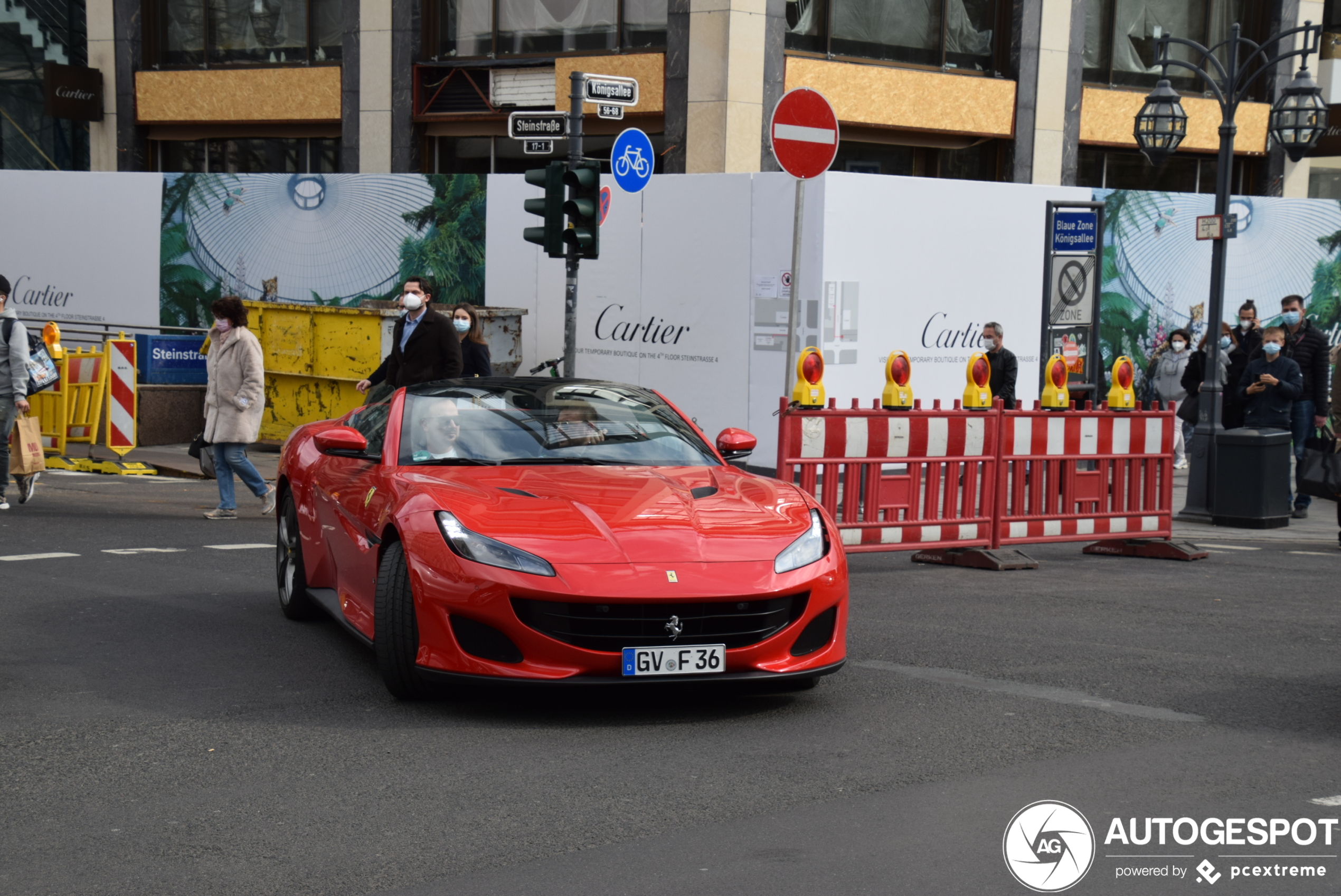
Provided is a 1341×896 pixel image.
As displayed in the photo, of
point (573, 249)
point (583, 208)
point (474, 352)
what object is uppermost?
point (583, 208)

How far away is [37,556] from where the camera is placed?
10266mm

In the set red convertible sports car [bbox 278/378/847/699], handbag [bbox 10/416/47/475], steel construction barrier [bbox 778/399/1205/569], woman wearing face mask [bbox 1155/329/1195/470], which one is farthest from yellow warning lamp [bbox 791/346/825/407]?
woman wearing face mask [bbox 1155/329/1195/470]

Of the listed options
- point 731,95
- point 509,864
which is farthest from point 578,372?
point 509,864

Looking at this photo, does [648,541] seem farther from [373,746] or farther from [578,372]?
Answer: [578,372]

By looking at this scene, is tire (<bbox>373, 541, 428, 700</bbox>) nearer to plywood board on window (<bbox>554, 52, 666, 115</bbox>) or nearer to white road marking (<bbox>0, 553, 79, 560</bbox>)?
white road marking (<bbox>0, 553, 79, 560</bbox>)

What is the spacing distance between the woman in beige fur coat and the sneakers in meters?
1.85

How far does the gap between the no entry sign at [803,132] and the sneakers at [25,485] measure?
273 inches

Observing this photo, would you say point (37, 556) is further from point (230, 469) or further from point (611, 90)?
point (611, 90)

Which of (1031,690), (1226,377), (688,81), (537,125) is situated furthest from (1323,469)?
(688,81)

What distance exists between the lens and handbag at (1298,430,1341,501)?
10602 millimetres

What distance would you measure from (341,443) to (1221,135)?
10.3 meters

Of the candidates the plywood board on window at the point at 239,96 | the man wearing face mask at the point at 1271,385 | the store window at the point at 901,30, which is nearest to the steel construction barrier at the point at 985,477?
the man wearing face mask at the point at 1271,385

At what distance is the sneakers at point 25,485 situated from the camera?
13070mm

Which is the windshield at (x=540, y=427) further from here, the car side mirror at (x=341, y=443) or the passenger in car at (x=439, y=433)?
the car side mirror at (x=341, y=443)
